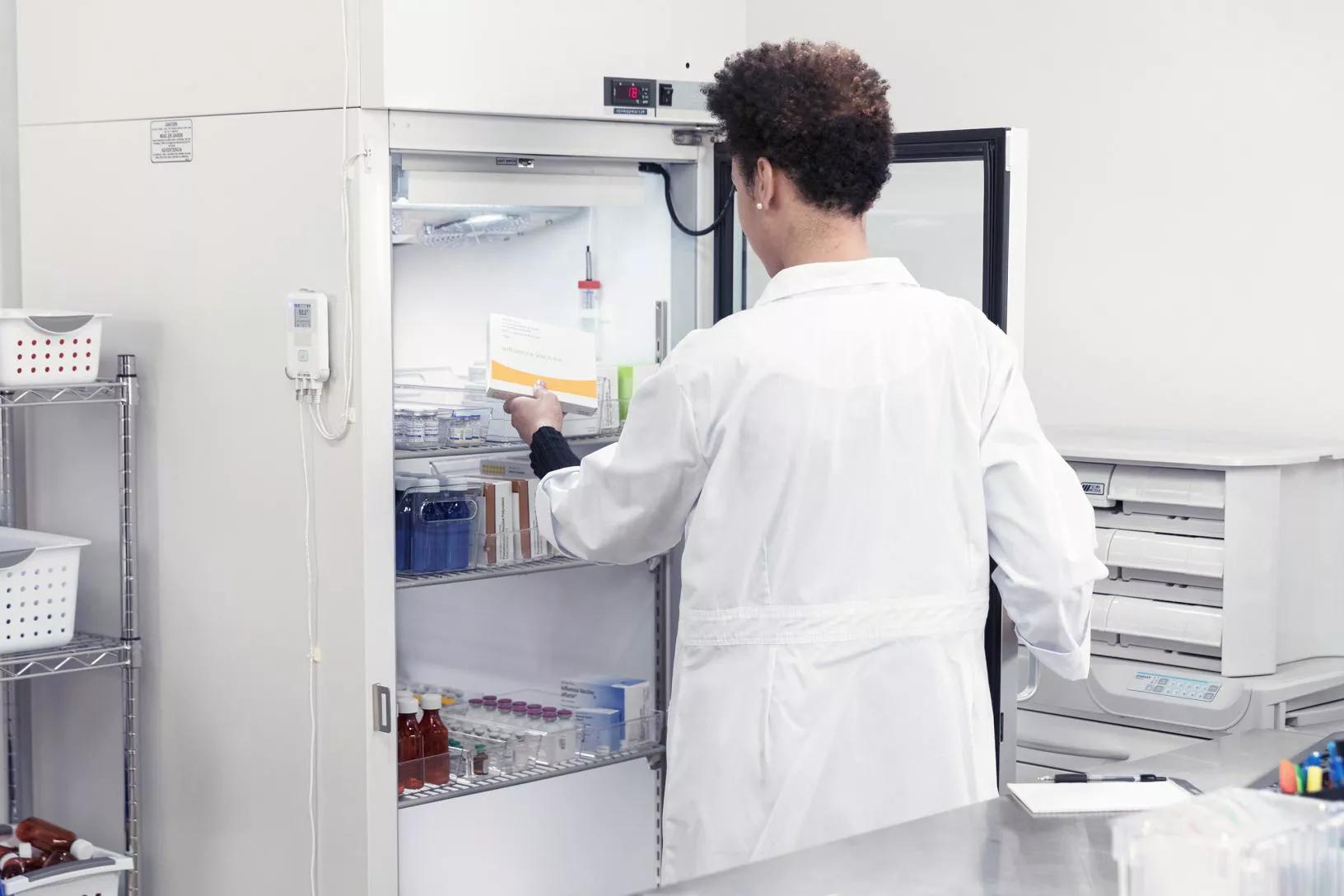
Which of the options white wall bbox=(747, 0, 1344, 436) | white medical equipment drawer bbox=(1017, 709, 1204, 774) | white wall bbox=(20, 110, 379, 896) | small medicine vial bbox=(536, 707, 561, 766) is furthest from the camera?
white wall bbox=(747, 0, 1344, 436)

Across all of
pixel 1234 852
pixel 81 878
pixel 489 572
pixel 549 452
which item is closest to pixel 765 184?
pixel 549 452

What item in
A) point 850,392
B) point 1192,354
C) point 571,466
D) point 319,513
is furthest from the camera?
point 1192,354

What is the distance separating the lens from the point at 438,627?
3.23 metres

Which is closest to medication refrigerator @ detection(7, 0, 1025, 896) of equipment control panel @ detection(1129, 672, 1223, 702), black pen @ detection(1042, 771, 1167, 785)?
equipment control panel @ detection(1129, 672, 1223, 702)

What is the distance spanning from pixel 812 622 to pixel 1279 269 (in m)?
2.15

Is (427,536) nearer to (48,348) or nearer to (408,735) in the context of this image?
(408,735)

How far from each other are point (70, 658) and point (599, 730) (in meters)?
1.02

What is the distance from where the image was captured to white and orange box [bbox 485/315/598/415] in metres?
2.62

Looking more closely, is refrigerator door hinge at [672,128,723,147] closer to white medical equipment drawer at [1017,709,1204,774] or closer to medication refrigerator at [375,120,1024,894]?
medication refrigerator at [375,120,1024,894]

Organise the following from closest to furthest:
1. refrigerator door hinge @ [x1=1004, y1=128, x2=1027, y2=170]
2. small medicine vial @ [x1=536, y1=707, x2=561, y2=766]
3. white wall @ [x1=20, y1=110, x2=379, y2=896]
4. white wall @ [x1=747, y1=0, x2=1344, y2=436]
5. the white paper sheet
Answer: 1. the white paper sheet
2. refrigerator door hinge @ [x1=1004, y1=128, x2=1027, y2=170]
3. white wall @ [x1=20, y1=110, x2=379, y2=896]
4. small medicine vial @ [x1=536, y1=707, x2=561, y2=766]
5. white wall @ [x1=747, y1=0, x2=1344, y2=436]

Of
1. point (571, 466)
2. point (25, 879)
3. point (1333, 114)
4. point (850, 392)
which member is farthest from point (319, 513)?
point (1333, 114)

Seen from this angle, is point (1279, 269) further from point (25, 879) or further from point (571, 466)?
point (25, 879)

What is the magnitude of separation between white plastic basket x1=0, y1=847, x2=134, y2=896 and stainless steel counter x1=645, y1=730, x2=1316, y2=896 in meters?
1.81

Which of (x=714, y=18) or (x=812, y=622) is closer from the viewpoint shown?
(x=812, y=622)
